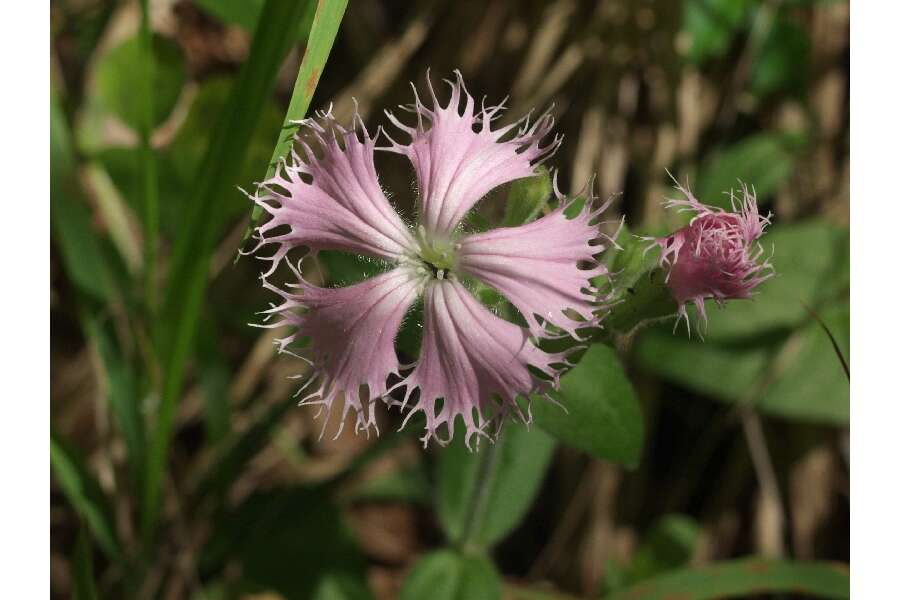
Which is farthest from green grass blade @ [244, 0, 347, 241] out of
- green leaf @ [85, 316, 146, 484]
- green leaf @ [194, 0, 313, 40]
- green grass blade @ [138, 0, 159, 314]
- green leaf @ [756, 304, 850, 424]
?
green leaf @ [756, 304, 850, 424]

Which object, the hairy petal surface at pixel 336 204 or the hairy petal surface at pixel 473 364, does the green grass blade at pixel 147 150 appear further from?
the hairy petal surface at pixel 473 364

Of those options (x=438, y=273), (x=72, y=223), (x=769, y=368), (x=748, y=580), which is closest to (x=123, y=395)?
(x=72, y=223)

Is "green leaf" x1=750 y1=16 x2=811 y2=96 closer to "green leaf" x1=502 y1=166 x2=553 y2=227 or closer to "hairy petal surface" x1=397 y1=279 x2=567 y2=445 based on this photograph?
"green leaf" x1=502 y1=166 x2=553 y2=227

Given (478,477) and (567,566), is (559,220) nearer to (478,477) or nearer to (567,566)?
(478,477)

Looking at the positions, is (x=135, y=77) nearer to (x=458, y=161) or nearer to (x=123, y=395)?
(x=123, y=395)

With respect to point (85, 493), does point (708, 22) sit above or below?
above

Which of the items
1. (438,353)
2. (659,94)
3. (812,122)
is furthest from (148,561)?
(812,122)
